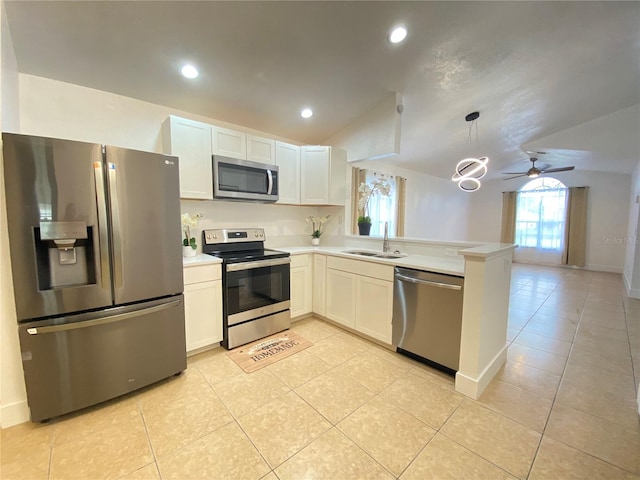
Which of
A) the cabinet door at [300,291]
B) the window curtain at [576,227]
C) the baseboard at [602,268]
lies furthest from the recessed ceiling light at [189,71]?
the baseboard at [602,268]

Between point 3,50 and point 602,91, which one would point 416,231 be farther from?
point 3,50

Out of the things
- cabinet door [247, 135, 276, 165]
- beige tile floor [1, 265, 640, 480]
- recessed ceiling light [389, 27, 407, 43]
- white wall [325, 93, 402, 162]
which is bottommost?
beige tile floor [1, 265, 640, 480]

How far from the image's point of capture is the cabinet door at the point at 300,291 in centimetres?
310

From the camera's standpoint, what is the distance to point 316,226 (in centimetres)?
402

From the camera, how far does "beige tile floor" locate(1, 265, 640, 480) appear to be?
1.35 m

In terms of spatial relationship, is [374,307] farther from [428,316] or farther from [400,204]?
[400,204]

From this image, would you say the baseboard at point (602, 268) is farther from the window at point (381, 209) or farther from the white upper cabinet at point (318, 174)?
the white upper cabinet at point (318, 174)

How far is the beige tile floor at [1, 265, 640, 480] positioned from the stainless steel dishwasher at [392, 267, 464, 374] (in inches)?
6.2

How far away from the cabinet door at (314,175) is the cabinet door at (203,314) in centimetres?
162

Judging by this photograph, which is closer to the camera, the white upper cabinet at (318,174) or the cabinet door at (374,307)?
the cabinet door at (374,307)

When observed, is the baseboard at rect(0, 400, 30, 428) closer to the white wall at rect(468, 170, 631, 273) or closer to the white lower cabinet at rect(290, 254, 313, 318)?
the white lower cabinet at rect(290, 254, 313, 318)

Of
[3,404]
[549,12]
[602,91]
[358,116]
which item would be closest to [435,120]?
[358,116]

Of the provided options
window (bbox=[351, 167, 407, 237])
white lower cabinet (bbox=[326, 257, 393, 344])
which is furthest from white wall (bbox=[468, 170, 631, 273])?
white lower cabinet (bbox=[326, 257, 393, 344])

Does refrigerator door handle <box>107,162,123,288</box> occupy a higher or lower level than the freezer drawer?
higher
